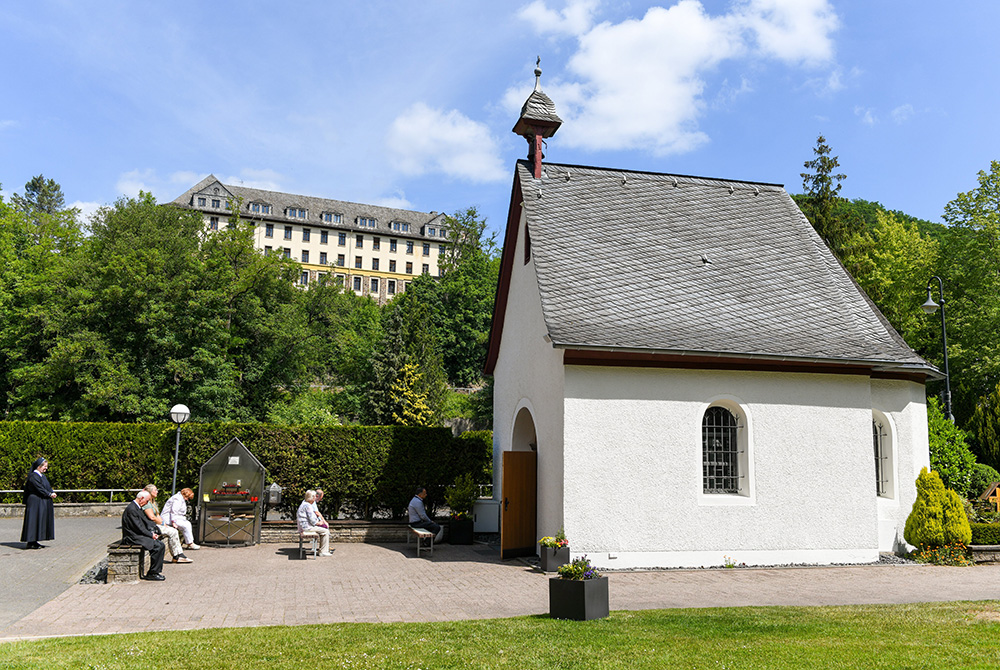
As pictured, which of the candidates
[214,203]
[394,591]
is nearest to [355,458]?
[394,591]

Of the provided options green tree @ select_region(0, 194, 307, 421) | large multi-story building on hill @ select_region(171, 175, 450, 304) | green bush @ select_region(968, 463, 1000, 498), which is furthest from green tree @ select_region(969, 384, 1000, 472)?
large multi-story building on hill @ select_region(171, 175, 450, 304)

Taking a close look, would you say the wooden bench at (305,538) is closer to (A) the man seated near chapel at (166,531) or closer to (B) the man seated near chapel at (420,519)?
(A) the man seated near chapel at (166,531)

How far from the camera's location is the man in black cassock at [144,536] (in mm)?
12133

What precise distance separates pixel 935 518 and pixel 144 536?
15438 mm

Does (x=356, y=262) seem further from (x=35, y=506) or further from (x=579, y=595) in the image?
(x=579, y=595)

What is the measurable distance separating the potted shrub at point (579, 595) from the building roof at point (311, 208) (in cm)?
8540

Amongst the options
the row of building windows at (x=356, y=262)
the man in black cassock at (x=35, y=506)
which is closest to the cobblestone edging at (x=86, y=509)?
the man in black cassock at (x=35, y=506)

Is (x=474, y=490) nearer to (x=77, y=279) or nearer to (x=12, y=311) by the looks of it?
(x=77, y=279)

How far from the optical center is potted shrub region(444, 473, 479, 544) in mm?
17500

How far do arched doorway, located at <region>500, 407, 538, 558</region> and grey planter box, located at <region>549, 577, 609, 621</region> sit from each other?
608cm

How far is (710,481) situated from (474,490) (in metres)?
6.21

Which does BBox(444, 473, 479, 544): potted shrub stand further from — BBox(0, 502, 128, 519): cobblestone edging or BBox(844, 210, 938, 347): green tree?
BBox(844, 210, 938, 347): green tree

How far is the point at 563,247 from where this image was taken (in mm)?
15828

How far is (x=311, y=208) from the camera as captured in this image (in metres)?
92.9
